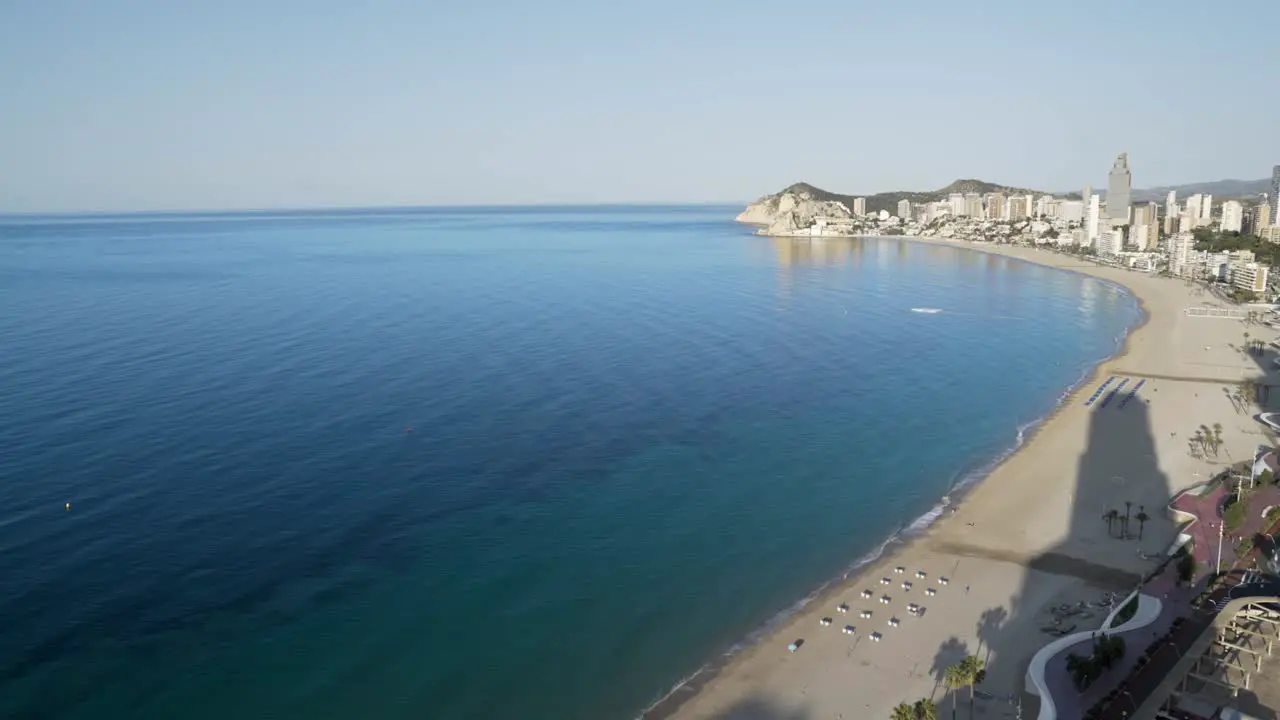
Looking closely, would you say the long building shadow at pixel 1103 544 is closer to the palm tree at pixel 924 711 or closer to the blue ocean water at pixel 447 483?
the palm tree at pixel 924 711

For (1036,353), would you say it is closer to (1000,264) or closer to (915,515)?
(915,515)

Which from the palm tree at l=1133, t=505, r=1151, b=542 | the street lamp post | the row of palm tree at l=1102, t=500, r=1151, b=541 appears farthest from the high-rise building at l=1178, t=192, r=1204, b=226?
the street lamp post

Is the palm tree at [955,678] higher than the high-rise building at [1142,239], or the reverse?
the high-rise building at [1142,239]

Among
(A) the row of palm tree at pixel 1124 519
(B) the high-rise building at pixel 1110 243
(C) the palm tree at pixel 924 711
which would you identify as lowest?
(A) the row of palm tree at pixel 1124 519

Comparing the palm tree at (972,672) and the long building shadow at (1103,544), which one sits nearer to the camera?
the palm tree at (972,672)

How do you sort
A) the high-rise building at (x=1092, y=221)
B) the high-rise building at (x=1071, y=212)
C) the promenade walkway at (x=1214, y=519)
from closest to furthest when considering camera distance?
the promenade walkway at (x=1214, y=519) → the high-rise building at (x=1092, y=221) → the high-rise building at (x=1071, y=212)

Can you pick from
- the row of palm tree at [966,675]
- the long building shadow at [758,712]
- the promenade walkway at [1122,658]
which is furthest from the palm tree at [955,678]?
the long building shadow at [758,712]

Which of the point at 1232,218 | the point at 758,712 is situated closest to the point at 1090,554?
the point at 758,712

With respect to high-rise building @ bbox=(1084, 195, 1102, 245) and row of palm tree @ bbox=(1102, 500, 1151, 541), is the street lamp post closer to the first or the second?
row of palm tree @ bbox=(1102, 500, 1151, 541)
